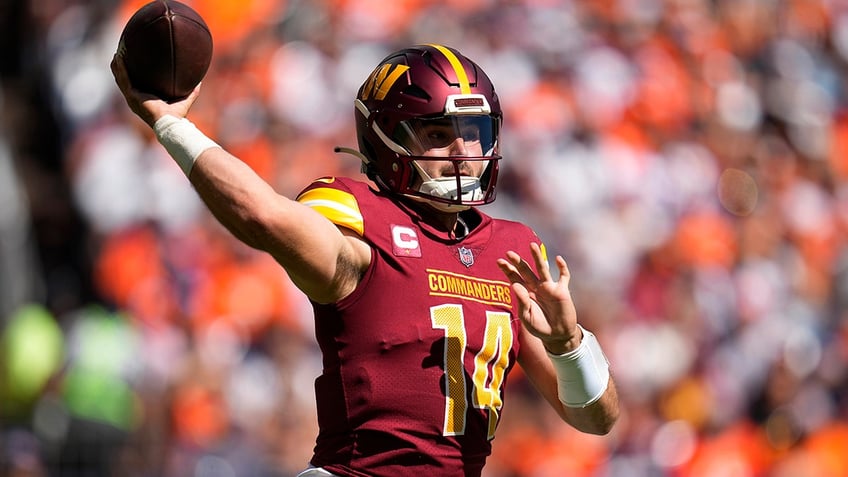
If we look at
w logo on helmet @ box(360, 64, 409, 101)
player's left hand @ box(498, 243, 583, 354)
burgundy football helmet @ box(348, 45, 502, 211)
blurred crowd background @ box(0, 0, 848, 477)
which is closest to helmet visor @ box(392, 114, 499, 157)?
burgundy football helmet @ box(348, 45, 502, 211)

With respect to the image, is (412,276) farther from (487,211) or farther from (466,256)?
(487,211)

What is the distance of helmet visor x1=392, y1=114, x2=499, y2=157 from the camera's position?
366cm

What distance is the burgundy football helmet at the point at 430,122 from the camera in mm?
3602

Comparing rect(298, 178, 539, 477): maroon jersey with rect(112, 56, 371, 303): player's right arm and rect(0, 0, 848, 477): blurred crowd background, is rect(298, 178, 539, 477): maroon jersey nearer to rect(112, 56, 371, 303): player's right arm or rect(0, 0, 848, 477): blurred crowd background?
rect(112, 56, 371, 303): player's right arm

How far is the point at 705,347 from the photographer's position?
28.8 ft

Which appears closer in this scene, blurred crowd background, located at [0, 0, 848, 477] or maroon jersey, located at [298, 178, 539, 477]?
maroon jersey, located at [298, 178, 539, 477]

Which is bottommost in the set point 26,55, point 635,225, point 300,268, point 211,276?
point 635,225

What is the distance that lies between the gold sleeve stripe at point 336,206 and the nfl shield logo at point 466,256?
34 centimetres

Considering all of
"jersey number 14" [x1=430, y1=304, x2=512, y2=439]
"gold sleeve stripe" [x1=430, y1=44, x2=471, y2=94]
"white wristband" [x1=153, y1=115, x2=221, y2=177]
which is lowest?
"jersey number 14" [x1=430, y1=304, x2=512, y2=439]

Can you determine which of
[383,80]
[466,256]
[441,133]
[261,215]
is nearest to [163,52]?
[261,215]

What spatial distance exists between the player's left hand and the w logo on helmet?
0.64 meters

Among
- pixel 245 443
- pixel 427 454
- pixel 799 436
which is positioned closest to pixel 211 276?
pixel 245 443

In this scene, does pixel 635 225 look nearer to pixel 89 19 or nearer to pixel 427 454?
pixel 89 19

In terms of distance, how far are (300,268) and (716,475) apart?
5.81m
